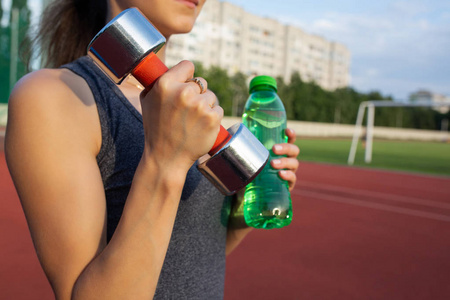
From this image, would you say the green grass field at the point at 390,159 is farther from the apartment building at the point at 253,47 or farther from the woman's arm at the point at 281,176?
the apartment building at the point at 253,47

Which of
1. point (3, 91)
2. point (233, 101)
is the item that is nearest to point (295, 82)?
point (233, 101)

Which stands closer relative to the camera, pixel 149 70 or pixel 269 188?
pixel 149 70

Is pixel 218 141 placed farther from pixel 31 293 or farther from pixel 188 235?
pixel 31 293

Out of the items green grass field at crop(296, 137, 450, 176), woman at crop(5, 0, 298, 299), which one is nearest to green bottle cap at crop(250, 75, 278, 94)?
woman at crop(5, 0, 298, 299)

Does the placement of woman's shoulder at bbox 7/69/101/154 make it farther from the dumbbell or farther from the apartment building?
the apartment building

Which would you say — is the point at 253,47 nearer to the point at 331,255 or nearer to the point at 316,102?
the point at 316,102

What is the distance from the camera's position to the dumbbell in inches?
26.8

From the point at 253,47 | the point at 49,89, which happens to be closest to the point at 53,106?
the point at 49,89

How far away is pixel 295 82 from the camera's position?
51062 millimetres

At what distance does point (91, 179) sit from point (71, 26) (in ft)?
2.77

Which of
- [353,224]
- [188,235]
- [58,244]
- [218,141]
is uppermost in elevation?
[218,141]

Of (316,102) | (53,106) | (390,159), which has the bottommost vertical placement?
(316,102)

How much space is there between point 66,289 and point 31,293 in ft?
10.0

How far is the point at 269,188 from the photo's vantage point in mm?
1349
